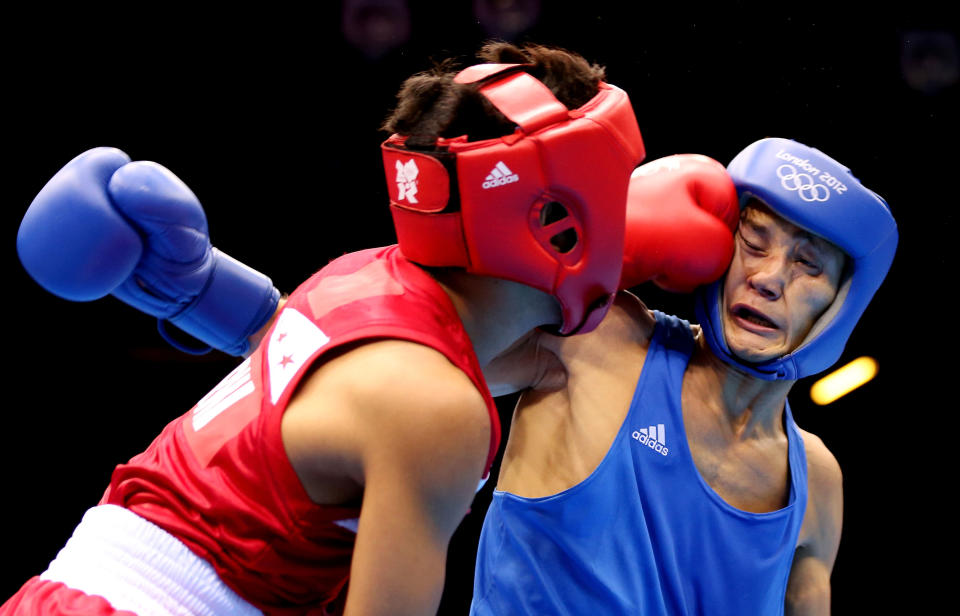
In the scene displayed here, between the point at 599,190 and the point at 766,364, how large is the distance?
2.42 ft

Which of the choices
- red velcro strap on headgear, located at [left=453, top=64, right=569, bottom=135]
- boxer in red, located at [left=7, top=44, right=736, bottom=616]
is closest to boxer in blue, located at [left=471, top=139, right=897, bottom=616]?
boxer in red, located at [left=7, top=44, right=736, bottom=616]

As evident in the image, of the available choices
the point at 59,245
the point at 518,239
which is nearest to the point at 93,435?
the point at 59,245

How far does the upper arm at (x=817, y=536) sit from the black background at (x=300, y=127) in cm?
136

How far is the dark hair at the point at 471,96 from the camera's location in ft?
4.45

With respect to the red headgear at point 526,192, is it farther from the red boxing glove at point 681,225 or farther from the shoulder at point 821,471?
the shoulder at point 821,471

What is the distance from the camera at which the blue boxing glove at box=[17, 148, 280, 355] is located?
1.67 meters

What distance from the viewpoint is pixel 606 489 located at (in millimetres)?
1924

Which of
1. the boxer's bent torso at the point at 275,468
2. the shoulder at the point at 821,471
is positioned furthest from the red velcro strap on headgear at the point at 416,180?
the shoulder at the point at 821,471

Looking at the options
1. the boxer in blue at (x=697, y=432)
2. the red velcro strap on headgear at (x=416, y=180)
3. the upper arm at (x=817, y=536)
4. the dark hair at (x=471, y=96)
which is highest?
the dark hair at (x=471, y=96)

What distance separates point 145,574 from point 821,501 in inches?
59.0

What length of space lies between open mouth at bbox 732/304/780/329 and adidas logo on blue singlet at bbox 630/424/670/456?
0.28 m

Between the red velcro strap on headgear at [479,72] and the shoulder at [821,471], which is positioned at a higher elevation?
the red velcro strap on headgear at [479,72]

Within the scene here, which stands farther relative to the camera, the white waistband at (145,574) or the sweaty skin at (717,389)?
the sweaty skin at (717,389)

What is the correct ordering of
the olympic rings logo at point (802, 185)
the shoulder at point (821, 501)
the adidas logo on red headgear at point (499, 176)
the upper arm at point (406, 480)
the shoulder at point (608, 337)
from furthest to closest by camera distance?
the shoulder at point (821, 501) → the shoulder at point (608, 337) → the olympic rings logo at point (802, 185) → the adidas logo on red headgear at point (499, 176) → the upper arm at point (406, 480)
